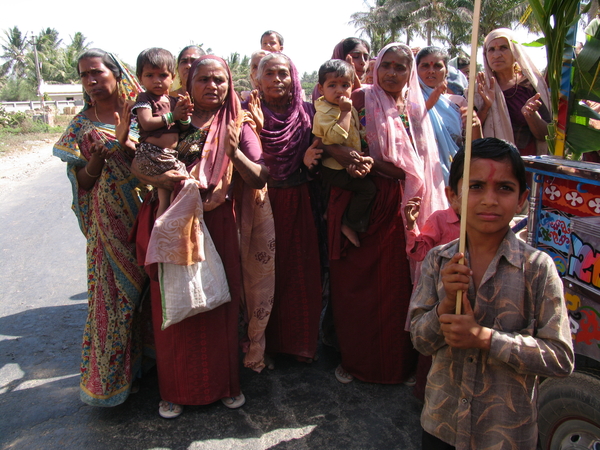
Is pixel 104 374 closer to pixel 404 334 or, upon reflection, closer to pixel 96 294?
pixel 96 294

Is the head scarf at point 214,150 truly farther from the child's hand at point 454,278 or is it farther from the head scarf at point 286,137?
the child's hand at point 454,278

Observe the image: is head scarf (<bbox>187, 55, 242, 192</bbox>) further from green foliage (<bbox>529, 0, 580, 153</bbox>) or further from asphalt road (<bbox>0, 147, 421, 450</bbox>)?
green foliage (<bbox>529, 0, 580, 153</bbox>)

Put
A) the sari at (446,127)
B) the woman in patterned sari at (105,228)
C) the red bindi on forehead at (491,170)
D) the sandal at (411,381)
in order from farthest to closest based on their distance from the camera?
the sandal at (411,381) → the sari at (446,127) → the woman in patterned sari at (105,228) → the red bindi on forehead at (491,170)

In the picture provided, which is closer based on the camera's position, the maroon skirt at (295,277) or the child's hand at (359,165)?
the child's hand at (359,165)

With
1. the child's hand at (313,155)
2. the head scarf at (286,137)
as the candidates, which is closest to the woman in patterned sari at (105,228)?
the head scarf at (286,137)

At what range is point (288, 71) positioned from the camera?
302 centimetres

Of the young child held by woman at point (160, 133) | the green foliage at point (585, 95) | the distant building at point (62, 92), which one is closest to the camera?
the green foliage at point (585, 95)

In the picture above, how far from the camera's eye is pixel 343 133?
273 cm

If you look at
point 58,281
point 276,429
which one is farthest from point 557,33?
point 58,281

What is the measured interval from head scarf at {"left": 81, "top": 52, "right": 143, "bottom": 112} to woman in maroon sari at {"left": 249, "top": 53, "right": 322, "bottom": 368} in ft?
2.72

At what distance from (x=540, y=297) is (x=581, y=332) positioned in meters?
0.53

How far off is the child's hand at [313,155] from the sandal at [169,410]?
5.39 ft

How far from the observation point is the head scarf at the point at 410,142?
275 cm

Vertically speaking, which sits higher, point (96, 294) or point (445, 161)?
point (445, 161)
